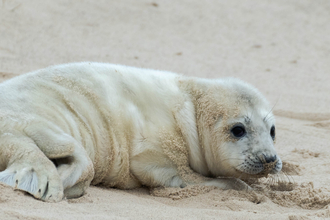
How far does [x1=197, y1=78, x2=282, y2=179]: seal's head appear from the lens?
3.35 metres

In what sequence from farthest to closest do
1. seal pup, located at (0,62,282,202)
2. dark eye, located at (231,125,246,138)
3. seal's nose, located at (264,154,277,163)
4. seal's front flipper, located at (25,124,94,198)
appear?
dark eye, located at (231,125,246,138)
seal's nose, located at (264,154,277,163)
seal pup, located at (0,62,282,202)
seal's front flipper, located at (25,124,94,198)

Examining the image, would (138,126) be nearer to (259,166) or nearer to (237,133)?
(237,133)

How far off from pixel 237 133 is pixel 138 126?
731 millimetres

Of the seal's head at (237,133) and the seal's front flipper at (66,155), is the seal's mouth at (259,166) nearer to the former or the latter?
the seal's head at (237,133)

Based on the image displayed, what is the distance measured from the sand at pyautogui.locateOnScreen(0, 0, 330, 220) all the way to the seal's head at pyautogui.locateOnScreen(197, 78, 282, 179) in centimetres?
21

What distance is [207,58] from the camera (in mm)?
Result: 7668

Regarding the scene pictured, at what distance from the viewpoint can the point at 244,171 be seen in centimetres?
337

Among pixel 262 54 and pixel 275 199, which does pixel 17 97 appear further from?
pixel 262 54

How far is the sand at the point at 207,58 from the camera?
2.75 m

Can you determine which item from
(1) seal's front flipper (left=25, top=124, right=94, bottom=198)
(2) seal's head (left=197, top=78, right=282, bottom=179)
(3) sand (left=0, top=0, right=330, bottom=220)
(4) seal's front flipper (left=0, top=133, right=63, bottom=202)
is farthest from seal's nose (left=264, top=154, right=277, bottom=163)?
(4) seal's front flipper (left=0, top=133, right=63, bottom=202)

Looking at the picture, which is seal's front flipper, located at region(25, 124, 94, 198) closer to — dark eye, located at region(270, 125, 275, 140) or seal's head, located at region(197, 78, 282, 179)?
seal's head, located at region(197, 78, 282, 179)

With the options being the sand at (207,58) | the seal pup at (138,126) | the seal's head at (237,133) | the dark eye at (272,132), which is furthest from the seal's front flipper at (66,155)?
the dark eye at (272,132)

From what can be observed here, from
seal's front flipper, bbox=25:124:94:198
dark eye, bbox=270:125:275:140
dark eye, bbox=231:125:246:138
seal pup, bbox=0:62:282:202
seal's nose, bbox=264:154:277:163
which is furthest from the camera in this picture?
dark eye, bbox=270:125:275:140

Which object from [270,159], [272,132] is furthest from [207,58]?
[270,159]
